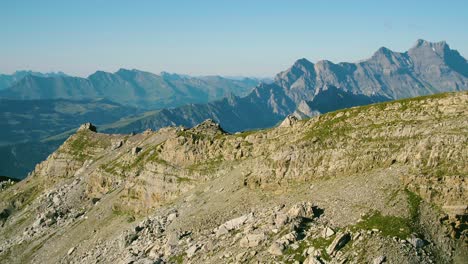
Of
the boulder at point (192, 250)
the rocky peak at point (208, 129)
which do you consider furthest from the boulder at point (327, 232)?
the rocky peak at point (208, 129)

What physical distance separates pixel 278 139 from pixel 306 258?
109 feet

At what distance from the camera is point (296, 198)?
57.8 metres

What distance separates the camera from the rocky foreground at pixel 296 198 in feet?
149

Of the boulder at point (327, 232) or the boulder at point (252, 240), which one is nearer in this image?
the boulder at point (327, 232)

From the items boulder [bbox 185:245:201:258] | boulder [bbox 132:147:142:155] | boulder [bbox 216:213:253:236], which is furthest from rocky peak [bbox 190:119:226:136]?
boulder [bbox 185:245:201:258]

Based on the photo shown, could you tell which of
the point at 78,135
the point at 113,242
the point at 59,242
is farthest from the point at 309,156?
the point at 78,135

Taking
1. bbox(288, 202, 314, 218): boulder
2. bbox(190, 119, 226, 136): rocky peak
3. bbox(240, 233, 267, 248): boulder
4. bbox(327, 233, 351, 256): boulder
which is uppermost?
bbox(190, 119, 226, 136): rocky peak

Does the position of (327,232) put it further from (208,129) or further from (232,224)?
(208,129)

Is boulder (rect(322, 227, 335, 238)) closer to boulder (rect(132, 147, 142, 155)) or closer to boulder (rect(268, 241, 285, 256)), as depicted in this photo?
boulder (rect(268, 241, 285, 256))

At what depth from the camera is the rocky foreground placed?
4556 centimetres

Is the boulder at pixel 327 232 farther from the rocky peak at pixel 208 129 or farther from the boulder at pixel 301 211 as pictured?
the rocky peak at pixel 208 129

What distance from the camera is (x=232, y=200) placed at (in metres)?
65.5

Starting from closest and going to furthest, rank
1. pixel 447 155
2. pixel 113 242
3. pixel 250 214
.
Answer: pixel 447 155
pixel 250 214
pixel 113 242

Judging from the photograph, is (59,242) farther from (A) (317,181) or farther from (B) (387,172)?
(B) (387,172)
